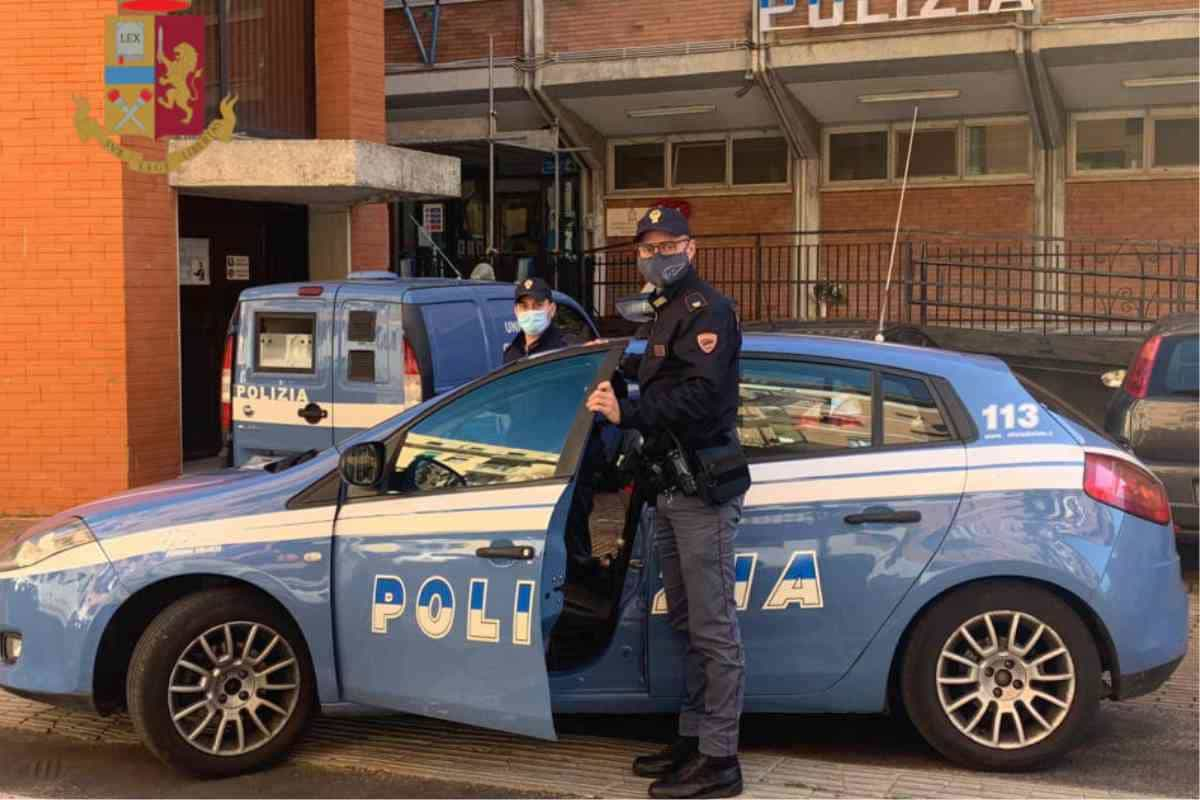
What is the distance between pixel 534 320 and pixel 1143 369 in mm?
3681

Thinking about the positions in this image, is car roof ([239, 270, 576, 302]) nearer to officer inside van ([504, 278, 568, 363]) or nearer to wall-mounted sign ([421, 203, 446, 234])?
officer inside van ([504, 278, 568, 363])

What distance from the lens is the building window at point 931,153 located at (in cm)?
1648

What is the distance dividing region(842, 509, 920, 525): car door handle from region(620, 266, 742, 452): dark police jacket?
0.58m

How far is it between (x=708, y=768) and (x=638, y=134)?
13.9m

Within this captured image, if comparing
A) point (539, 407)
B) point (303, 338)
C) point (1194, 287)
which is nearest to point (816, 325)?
point (303, 338)

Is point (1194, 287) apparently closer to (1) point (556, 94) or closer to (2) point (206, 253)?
Result: (1) point (556, 94)

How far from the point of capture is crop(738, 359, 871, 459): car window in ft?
16.4

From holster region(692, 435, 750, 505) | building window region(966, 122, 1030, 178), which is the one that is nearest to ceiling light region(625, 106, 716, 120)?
building window region(966, 122, 1030, 178)

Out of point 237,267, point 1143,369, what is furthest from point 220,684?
point 237,267

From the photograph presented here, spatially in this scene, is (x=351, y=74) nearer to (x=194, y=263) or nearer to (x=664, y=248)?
(x=194, y=263)

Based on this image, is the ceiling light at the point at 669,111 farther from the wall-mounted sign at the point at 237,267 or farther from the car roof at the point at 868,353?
the car roof at the point at 868,353

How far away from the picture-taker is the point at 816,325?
973 cm

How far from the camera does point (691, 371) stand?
4574mm

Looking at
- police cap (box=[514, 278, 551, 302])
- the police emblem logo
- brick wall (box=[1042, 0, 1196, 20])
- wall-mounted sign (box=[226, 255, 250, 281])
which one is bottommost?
police cap (box=[514, 278, 551, 302])
